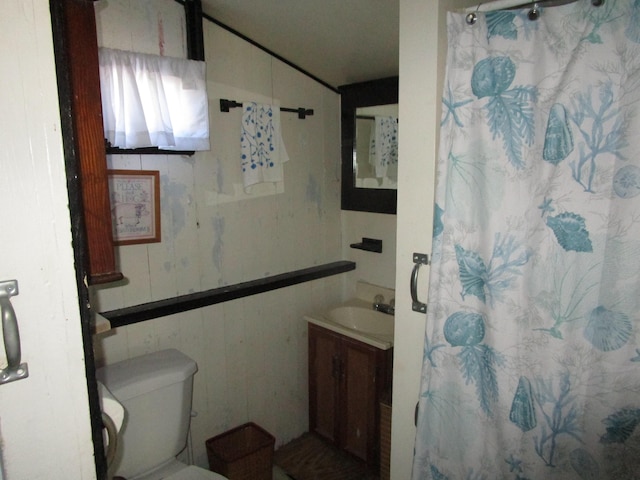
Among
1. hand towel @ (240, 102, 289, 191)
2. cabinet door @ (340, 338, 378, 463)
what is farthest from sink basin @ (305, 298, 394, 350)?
hand towel @ (240, 102, 289, 191)

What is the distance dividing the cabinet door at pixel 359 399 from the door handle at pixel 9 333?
1.72m

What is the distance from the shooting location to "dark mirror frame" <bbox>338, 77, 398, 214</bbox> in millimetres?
2355

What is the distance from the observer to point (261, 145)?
2244 mm

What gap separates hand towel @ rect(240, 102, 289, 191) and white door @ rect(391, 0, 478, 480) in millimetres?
995

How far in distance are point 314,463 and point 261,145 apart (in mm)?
1736

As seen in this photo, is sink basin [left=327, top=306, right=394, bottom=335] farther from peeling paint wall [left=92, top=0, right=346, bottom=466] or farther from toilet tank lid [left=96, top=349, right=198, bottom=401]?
toilet tank lid [left=96, top=349, right=198, bottom=401]

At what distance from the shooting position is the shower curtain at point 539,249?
1029 millimetres

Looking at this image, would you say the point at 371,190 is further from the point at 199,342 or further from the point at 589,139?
the point at 589,139

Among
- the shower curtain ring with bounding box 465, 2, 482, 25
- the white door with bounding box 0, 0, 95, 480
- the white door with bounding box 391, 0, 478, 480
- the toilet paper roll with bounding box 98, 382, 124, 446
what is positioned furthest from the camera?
the white door with bounding box 391, 0, 478, 480

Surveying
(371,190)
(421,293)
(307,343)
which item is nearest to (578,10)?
(421,293)

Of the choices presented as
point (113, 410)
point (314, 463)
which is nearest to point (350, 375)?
point (314, 463)

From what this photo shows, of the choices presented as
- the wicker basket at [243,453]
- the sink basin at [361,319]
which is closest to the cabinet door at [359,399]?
the sink basin at [361,319]

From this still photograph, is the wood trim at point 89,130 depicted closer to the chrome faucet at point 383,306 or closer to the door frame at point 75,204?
the door frame at point 75,204

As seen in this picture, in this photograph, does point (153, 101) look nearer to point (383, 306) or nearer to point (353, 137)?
point (353, 137)
